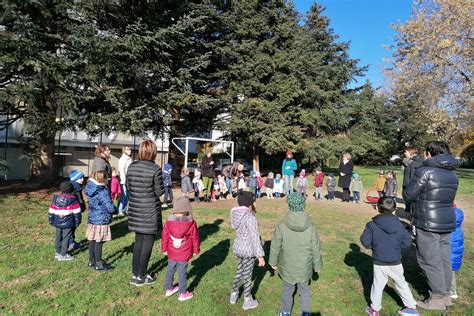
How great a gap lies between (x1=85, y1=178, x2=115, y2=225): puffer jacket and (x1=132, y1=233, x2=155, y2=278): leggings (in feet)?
2.88

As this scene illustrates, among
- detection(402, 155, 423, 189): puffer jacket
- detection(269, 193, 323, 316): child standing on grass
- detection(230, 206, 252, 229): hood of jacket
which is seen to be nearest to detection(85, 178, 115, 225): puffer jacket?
detection(230, 206, 252, 229): hood of jacket

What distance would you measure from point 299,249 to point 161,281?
7.01ft

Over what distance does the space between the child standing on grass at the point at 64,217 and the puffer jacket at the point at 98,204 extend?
0.59 m

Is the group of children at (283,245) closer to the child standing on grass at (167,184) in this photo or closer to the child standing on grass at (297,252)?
the child standing on grass at (297,252)

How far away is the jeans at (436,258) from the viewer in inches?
157

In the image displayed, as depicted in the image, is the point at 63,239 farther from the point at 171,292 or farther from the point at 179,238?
the point at 179,238

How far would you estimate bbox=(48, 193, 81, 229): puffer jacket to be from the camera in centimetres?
527

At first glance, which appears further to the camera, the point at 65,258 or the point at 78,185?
the point at 78,185

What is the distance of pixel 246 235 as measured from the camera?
4.04 metres

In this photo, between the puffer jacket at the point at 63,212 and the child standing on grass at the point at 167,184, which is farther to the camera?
the child standing on grass at the point at 167,184

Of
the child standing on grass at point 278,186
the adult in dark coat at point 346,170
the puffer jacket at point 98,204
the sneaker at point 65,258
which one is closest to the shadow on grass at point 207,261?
the puffer jacket at point 98,204

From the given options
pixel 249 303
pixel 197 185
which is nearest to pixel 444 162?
pixel 249 303

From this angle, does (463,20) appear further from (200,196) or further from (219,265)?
(219,265)

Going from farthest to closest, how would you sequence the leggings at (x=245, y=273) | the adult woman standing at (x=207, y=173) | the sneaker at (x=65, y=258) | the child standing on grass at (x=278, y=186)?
1. the child standing on grass at (x=278, y=186)
2. the adult woman standing at (x=207, y=173)
3. the sneaker at (x=65, y=258)
4. the leggings at (x=245, y=273)
